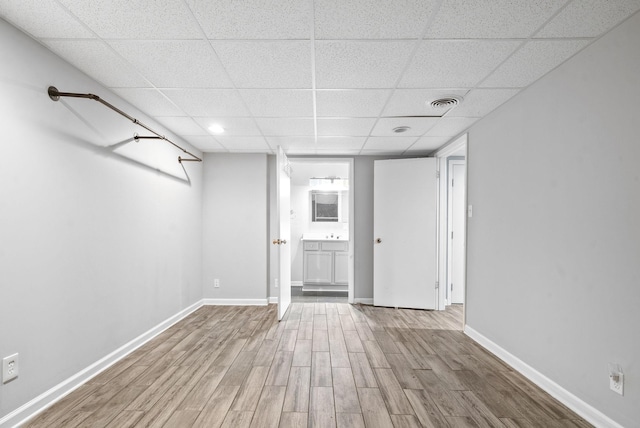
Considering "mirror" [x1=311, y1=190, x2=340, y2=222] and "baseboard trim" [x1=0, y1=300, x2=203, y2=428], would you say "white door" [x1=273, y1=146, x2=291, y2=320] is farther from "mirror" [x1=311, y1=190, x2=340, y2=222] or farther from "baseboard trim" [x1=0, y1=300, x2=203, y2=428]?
"mirror" [x1=311, y1=190, x2=340, y2=222]

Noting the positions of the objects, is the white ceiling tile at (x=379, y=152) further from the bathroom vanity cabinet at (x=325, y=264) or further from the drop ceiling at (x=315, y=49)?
the bathroom vanity cabinet at (x=325, y=264)

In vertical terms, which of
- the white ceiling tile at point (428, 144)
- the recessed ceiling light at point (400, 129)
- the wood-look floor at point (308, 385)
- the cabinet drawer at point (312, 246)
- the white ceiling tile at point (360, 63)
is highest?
the white ceiling tile at point (360, 63)

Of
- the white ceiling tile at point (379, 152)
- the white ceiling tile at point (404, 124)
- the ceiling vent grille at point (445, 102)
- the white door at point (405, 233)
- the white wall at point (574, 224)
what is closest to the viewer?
the white wall at point (574, 224)

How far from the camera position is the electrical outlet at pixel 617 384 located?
5.04ft

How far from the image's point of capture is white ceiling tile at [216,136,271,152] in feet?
11.8

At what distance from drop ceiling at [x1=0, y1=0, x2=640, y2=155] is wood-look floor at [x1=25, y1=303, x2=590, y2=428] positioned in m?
2.12

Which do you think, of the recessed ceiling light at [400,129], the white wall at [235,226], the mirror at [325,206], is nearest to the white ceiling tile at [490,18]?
the recessed ceiling light at [400,129]

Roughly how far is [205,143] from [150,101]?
128 centimetres

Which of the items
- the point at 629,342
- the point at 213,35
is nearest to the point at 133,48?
the point at 213,35

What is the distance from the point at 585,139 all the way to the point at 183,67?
8.22 ft

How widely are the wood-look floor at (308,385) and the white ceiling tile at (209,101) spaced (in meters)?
2.12

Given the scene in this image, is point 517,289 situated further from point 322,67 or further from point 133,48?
point 133,48

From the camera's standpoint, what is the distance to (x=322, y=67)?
1.97 metres

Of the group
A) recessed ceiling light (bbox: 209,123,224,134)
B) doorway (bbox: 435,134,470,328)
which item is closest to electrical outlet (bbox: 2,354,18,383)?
recessed ceiling light (bbox: 209,123,224,134)
